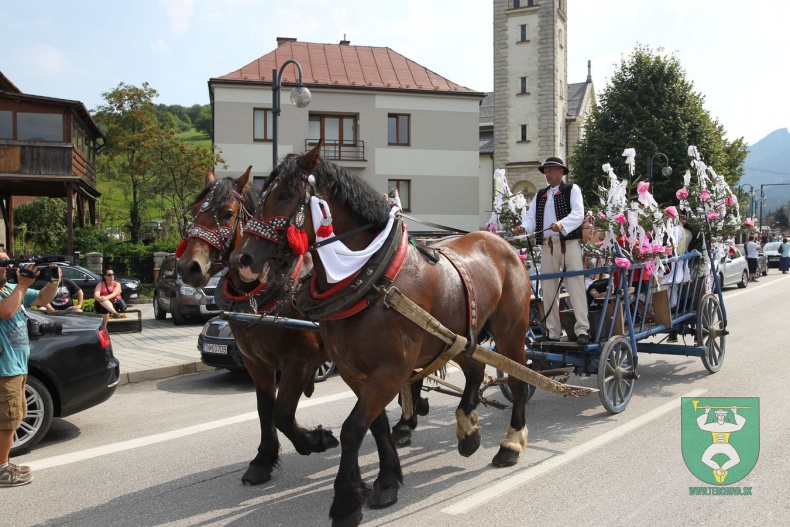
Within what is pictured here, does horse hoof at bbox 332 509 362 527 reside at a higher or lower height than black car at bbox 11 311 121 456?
lower

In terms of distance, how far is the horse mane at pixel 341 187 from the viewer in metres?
3.70

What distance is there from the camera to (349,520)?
3.62m

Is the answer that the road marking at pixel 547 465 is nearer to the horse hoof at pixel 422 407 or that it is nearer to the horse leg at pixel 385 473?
the horse leg at pixel 385 473

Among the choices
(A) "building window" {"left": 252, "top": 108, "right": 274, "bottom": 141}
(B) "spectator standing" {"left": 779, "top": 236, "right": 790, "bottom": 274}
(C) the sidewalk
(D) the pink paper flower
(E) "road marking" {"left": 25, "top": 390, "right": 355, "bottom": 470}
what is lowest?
(C) the sidewalk

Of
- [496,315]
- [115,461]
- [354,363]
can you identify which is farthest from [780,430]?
[115,461]

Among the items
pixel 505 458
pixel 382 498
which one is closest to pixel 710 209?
pixel 505 458

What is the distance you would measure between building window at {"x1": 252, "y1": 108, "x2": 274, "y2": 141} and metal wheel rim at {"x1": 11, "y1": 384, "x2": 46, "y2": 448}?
27393 mm

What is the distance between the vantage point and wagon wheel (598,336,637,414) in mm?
5906

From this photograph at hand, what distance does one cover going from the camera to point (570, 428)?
581 cm

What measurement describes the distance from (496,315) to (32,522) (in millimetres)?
3399

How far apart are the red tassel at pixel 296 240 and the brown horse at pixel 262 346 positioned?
1.16 m

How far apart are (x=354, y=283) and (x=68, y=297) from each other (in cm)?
1310

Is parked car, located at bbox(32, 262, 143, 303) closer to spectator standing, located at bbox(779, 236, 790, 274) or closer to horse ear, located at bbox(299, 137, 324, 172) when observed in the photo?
horse ear, located at bbox(299, 137, 324, 172)

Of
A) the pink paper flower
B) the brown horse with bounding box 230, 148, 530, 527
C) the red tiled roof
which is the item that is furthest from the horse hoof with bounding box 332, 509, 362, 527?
the red tiled roof
